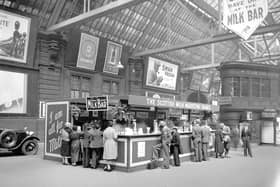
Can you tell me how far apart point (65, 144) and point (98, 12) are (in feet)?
20.3

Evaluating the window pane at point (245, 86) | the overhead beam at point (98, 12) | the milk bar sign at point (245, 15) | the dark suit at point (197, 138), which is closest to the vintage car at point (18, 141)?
the overhead beam at point (98, 12)

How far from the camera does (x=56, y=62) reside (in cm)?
1734

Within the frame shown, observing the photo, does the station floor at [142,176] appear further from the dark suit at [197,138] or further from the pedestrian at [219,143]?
the pedestrian at [219,143]

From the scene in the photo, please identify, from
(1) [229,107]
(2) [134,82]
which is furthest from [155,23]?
(1) [229,107]

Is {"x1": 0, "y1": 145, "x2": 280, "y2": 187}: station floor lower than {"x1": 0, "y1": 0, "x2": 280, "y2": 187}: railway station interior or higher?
lower

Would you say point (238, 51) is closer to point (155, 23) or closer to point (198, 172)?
point (155, 23)

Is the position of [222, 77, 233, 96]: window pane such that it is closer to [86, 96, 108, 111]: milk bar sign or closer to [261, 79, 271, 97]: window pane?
[261, 79, 271, 97]: window pane

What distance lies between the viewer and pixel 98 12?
1375 centimetres

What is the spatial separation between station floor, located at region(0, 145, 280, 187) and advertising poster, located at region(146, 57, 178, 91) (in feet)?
42.2

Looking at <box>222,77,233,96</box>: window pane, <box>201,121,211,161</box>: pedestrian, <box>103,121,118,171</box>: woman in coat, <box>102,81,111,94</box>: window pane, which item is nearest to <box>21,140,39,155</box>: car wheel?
<box>103,121,118,171</box>: woman in coat

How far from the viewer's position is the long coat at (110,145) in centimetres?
935

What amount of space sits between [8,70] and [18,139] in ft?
12.6

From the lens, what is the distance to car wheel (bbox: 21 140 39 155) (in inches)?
517

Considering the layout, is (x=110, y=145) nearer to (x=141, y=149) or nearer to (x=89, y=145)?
(x=89, y=145)
